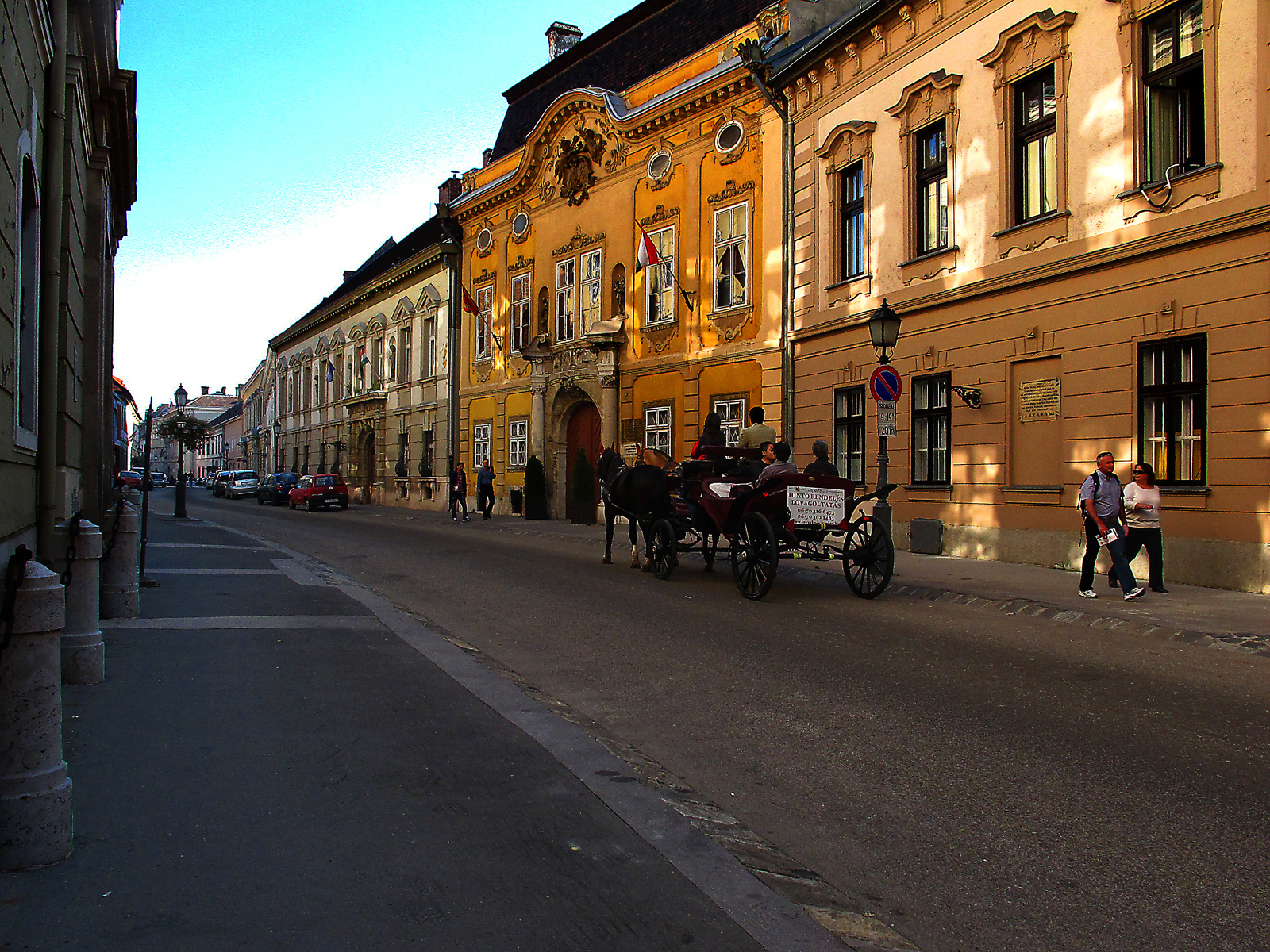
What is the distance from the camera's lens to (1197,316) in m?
12.1

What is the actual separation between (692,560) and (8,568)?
41.5 ft

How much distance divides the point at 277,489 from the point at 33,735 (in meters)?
44.3

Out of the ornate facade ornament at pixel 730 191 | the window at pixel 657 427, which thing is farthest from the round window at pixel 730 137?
the window at pixel 657 427

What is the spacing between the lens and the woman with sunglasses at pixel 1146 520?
11445 mm

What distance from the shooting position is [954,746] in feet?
17.2

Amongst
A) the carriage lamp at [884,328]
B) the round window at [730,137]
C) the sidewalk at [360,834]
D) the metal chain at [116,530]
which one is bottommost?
the sidewalk at [360,834]

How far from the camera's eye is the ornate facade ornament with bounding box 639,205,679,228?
25.0 meters

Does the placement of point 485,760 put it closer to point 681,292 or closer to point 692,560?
point 692,560

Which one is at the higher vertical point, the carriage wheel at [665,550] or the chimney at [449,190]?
the chimney at [449,190]

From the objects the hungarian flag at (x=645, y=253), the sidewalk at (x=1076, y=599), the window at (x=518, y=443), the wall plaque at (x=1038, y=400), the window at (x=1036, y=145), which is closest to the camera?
the sidewalk at (x=1076, y=599)

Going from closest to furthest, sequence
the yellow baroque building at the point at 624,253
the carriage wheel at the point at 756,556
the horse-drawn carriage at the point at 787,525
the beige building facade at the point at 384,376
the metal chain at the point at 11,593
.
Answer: the metal chain at the point at 11,593 → the carriage wheel at the point at 756,556 → the horse-drawn carriage at the point at 787,525 → the yellow baroque building at the point at 624,253 → the beige building facade at the point at 384,376

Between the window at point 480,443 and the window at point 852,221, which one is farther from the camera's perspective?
the window at point 480,443

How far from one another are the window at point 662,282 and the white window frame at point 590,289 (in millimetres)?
2206

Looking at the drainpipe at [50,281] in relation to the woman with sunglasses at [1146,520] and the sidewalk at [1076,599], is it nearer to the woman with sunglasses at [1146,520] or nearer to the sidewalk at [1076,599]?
the sidewalk at [1076,599]
